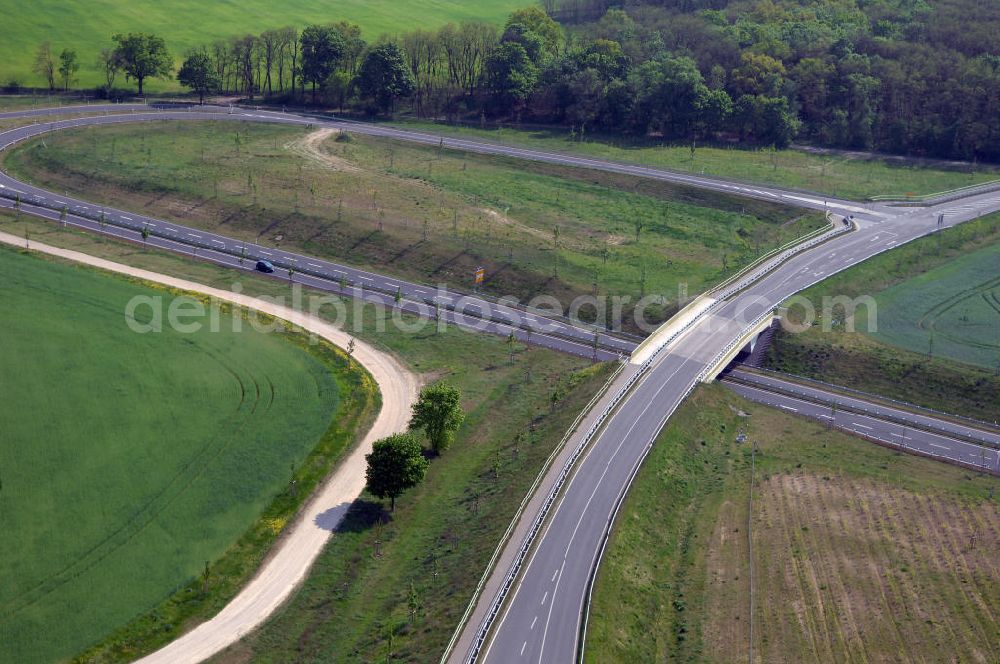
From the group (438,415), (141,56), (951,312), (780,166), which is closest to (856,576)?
A: (438,415)

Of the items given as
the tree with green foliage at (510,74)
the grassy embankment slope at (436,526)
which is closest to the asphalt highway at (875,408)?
the grassy embankment slope at (436,526)

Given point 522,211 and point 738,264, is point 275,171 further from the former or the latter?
point 738,264

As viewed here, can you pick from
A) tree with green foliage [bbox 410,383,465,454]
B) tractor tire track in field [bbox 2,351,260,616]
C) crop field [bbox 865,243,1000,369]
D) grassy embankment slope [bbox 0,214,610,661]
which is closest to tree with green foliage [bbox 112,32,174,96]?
grassy embankment slope [bbox 0,214,610,661]

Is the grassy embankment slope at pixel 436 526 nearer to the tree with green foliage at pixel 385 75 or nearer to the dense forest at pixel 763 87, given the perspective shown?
the dense forest at pixel 763 87

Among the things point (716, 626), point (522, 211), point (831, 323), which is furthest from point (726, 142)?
point (716, 626)

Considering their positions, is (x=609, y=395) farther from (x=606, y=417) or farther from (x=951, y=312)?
(x=951, y=312)

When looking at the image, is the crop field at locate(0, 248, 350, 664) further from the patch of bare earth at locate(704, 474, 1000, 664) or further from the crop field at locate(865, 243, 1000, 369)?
the crop field at locate(865, 243, 1000, 369)
